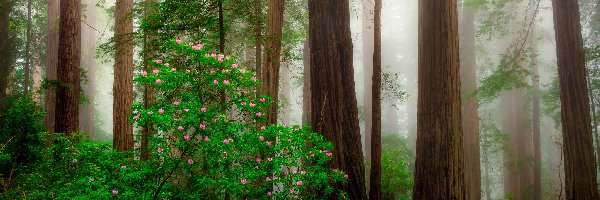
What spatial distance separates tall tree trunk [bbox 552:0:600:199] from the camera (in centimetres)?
787

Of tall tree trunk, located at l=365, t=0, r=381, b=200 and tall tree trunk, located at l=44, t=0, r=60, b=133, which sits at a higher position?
tall tree trunk, located at l=44, t=0, r=60, b=133

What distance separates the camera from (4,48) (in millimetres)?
15086

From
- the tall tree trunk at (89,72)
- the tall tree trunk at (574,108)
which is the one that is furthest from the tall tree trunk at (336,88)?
the tall tree trunk at (89,72)

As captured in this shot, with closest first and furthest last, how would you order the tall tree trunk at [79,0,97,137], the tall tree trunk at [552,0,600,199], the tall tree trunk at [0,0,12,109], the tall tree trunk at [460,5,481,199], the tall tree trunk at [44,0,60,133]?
the tall tree trunk at [552,0,600,199], the tall tree trunk at [0,0,12,109], the tall tree trunk at [44,0,60,133], the tall tree trunk at [460,5,481,199], the tall tree trunk at [79,0,97,137]

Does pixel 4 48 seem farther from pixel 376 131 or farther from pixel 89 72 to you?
pixel 376 131

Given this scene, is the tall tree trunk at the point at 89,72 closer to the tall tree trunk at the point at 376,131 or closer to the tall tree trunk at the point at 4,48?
the tall tree trunk at the point at 4,48

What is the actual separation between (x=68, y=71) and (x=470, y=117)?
42.7 feet

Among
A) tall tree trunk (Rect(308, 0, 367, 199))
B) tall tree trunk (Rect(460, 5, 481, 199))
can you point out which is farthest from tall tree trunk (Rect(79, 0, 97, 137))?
tall tree trunk (Rect(460, 5, 481, 199))

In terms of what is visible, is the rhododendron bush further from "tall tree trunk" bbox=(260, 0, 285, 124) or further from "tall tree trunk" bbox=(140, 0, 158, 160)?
"tall tree trunk" bbox=(260, 0, 285, 124)

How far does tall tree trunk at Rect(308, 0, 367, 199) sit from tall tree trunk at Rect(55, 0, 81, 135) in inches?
183

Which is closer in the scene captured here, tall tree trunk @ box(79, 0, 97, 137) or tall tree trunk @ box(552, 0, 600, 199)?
tall tree trunk @ box(552, 0, 600, 199)

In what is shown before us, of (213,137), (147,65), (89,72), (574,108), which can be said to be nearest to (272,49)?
(147,65)

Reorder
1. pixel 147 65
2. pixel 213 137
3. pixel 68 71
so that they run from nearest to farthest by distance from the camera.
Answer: pixel 213 137 → pixel 68 71 → pixel 147 65

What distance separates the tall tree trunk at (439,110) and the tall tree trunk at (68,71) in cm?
641
